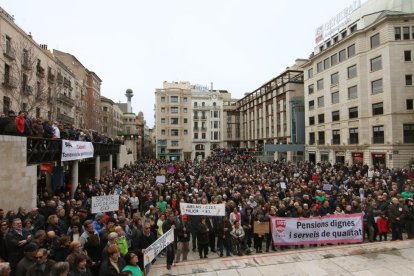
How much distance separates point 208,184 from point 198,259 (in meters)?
8.42

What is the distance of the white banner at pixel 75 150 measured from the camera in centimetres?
1417

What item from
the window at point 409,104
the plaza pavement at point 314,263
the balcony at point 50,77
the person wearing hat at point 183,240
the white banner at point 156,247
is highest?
the balcony at point 50,77

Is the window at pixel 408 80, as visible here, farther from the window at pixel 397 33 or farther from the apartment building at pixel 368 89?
the window at pixel 397 33

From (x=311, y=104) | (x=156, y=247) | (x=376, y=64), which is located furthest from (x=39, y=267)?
(x=311, y=104)

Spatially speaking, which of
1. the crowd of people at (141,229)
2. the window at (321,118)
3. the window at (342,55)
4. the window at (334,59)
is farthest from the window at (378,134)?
the crowd of people at (141,229)

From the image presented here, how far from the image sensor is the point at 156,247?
7645mm

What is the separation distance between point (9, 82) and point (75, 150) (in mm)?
15539

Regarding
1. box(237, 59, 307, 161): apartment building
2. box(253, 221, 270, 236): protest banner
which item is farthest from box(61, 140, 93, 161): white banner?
box(237, 59, 307, 161): apartment building

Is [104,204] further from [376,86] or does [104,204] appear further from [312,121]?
[312,121]

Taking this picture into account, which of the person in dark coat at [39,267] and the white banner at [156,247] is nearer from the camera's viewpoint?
the person in dark coat at [39,267]

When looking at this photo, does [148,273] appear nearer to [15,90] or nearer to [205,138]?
[15,90]

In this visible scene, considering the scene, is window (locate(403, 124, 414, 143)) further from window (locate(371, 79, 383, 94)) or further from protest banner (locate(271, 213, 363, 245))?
protest banner (locate(271, 213, 363, 245))

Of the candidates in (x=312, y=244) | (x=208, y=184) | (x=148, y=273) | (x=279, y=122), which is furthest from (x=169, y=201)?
(x=279, y=122)

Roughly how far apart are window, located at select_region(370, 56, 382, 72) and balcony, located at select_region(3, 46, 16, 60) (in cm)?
4035
